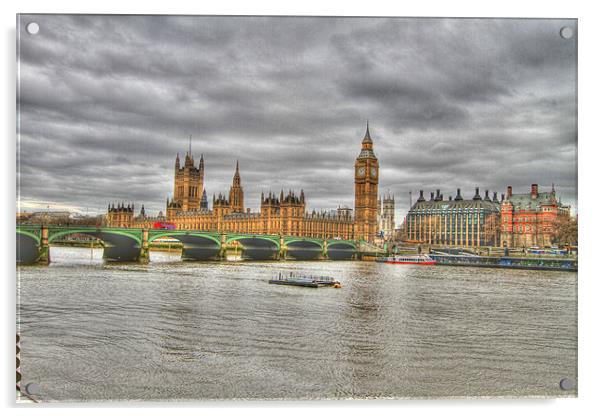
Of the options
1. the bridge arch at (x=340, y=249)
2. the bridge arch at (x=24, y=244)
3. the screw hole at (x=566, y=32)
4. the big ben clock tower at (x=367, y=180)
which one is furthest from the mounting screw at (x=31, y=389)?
the bridge arch at (x=340, y=249)

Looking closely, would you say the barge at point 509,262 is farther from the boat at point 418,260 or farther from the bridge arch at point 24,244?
the bridge arch at point 24,244

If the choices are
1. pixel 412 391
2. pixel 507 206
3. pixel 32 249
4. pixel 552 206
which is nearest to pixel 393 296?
pixel 507 206

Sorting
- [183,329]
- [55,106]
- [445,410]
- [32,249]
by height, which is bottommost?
[445,410]

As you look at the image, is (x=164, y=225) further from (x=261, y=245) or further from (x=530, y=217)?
(x=530, y=217)

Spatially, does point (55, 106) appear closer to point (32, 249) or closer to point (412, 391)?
point (32, 249)

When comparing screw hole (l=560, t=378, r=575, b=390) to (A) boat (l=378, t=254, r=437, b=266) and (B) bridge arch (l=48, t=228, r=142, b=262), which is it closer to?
(A) boat (l=378, t=254, r=437, b=266)

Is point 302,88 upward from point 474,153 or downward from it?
upward

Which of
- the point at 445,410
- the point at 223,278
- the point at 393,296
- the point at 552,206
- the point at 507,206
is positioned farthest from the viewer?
the point at 223,278

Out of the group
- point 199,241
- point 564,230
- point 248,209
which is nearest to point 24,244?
point 248,209
